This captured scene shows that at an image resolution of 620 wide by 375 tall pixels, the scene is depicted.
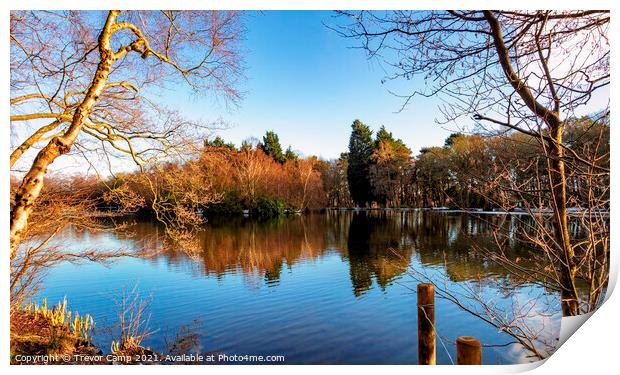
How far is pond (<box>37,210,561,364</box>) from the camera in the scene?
3.91 meters

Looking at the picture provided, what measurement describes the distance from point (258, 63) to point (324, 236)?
785 centimetres

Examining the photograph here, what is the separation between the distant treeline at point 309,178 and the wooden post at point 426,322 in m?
0.56

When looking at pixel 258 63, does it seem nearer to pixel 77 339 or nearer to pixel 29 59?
pixel 29 59

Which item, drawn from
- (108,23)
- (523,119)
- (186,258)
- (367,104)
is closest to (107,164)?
(108,23)

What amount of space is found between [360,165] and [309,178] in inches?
73.5

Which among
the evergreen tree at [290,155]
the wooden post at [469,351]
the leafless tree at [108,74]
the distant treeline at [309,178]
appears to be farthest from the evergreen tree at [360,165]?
the wooden post at [469,351]

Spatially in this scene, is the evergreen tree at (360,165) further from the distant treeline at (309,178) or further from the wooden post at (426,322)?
the wooden post at (426,322)

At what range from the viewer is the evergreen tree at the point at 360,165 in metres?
11.8

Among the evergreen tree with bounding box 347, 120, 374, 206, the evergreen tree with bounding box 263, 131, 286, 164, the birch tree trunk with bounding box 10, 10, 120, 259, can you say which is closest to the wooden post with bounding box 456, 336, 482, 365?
the birch tree trunk with bounding box 10, 10, 120, 259

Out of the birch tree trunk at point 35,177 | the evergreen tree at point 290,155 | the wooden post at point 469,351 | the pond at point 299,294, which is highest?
the evergreen tree at point 290,155

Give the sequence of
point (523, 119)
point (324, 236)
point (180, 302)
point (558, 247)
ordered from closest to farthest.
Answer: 1. point (523, 119)
2. point (558, 247)
3. point (180, 302)
4. point (324, 236)

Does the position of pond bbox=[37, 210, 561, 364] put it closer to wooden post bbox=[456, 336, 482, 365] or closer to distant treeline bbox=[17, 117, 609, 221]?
wooden post bbox=[456, 336, 482, 365]

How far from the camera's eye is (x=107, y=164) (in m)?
3.62

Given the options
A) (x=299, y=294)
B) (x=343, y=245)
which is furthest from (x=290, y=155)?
(x=299, y=294)
